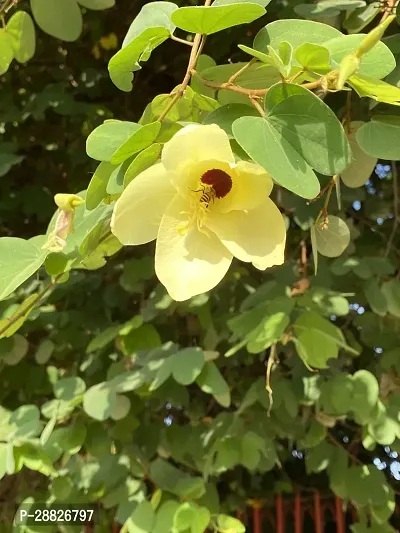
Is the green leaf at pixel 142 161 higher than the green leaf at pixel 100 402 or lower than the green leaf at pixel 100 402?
higher

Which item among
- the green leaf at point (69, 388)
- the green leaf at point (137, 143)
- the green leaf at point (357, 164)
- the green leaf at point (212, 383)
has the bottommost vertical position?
the green leaf at point (69, 388)

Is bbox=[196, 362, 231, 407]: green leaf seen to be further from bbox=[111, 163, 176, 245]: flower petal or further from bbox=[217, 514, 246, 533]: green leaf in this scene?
bbox=[111, 163, 176, 245]: flower petal

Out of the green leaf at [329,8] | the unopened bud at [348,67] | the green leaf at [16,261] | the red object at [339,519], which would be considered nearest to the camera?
the unopened bud at [348,67]

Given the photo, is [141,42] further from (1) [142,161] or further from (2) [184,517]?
(2) [184,517]

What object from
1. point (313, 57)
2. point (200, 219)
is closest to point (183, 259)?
point (200, 219)

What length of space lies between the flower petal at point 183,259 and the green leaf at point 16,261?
0.10 metres

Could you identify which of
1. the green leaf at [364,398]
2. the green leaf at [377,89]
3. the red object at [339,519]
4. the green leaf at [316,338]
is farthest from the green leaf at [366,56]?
the red object at [339,519]

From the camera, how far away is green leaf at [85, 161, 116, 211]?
358 millimetres

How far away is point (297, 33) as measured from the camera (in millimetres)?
362

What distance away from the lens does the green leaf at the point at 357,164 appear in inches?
17.5

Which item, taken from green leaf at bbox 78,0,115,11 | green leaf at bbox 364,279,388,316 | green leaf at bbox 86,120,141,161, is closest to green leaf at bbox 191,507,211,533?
green leaf at bbox 364,279,388,316

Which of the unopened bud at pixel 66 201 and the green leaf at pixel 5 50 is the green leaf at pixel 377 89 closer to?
the unopened bud at pixel 66 201

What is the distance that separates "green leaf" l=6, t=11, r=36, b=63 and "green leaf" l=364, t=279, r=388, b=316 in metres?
0.49

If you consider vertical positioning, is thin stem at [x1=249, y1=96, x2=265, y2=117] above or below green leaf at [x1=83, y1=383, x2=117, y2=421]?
above
